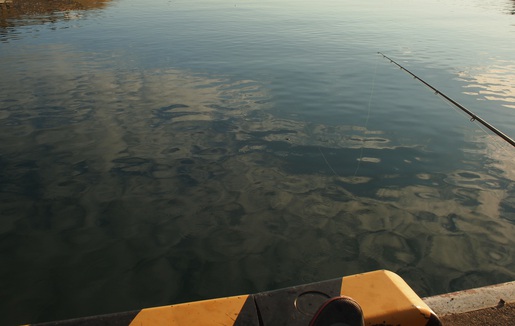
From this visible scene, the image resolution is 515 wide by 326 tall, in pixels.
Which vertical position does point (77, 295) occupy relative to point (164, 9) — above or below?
below

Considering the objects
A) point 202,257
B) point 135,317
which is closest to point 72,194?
point 202,257

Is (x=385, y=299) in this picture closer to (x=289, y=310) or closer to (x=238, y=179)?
(x=289, y=310)

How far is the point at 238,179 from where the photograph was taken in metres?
6.43

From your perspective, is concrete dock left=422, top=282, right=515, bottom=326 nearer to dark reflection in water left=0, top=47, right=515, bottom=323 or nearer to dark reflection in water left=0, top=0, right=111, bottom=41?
dark reflection in water left=0, top=47, right=515, bottom=323

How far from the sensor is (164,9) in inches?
1286

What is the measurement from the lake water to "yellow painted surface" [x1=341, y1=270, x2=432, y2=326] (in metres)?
1.44

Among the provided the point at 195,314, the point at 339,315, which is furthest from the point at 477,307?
the point at 195,314

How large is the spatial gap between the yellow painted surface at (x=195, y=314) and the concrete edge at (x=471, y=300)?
178 cm

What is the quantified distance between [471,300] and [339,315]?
157 cm

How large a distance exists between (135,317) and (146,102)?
328 inches

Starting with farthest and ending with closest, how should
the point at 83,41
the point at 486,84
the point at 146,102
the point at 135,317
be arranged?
the point at 83,41, the point at 486,84, the point at 146,102, the point at 135,317

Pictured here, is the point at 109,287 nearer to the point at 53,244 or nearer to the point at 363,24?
the point at 53,244

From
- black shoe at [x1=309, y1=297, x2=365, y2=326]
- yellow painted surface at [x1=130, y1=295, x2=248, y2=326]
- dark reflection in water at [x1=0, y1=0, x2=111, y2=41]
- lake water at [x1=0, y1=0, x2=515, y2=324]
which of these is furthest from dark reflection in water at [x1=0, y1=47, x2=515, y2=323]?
dark reflection in water at [x1=0, y1=0, x2=111, y2=41]

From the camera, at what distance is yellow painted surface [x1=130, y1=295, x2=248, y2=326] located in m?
2.67
